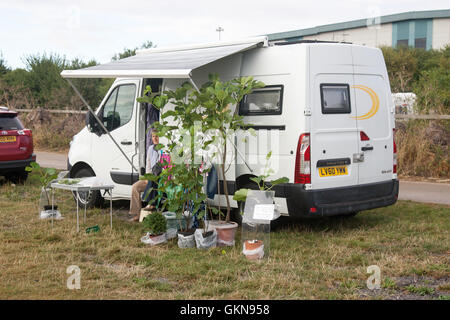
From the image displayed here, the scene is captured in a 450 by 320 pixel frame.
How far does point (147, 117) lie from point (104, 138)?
2.84 ft

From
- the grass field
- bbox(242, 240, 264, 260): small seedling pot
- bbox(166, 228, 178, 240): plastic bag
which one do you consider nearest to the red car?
the grass field

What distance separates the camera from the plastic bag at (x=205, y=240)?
6773 mm

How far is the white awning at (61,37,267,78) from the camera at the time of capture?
7055 millimetres

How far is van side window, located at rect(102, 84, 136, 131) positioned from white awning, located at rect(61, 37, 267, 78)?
1.80ft

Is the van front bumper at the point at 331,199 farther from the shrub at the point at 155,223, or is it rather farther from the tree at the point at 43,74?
the tree at the point at 43,74

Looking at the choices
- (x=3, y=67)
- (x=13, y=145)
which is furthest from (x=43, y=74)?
(x=13, y=145)

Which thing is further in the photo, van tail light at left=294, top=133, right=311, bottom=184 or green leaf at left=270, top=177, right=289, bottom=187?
van tail light at left=294, top=133, right=311, bottom=184

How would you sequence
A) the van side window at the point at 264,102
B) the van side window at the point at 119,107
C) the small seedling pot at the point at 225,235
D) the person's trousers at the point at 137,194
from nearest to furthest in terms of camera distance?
the small seedling pot at the point at 225,235
the van side window at the point at 264,102
the person's trousers at the point at 137,194
the van side window at the point at 119,107

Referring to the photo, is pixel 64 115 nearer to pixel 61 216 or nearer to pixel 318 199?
pixel 61 216

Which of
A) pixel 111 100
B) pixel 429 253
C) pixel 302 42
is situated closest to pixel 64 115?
pixel 111 100

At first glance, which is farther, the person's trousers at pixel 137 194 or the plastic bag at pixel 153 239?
the person's trousers at pixel 137 194

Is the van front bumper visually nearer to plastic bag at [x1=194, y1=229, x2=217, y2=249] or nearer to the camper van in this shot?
the camper van

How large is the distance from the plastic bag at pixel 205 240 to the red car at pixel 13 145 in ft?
20.5
